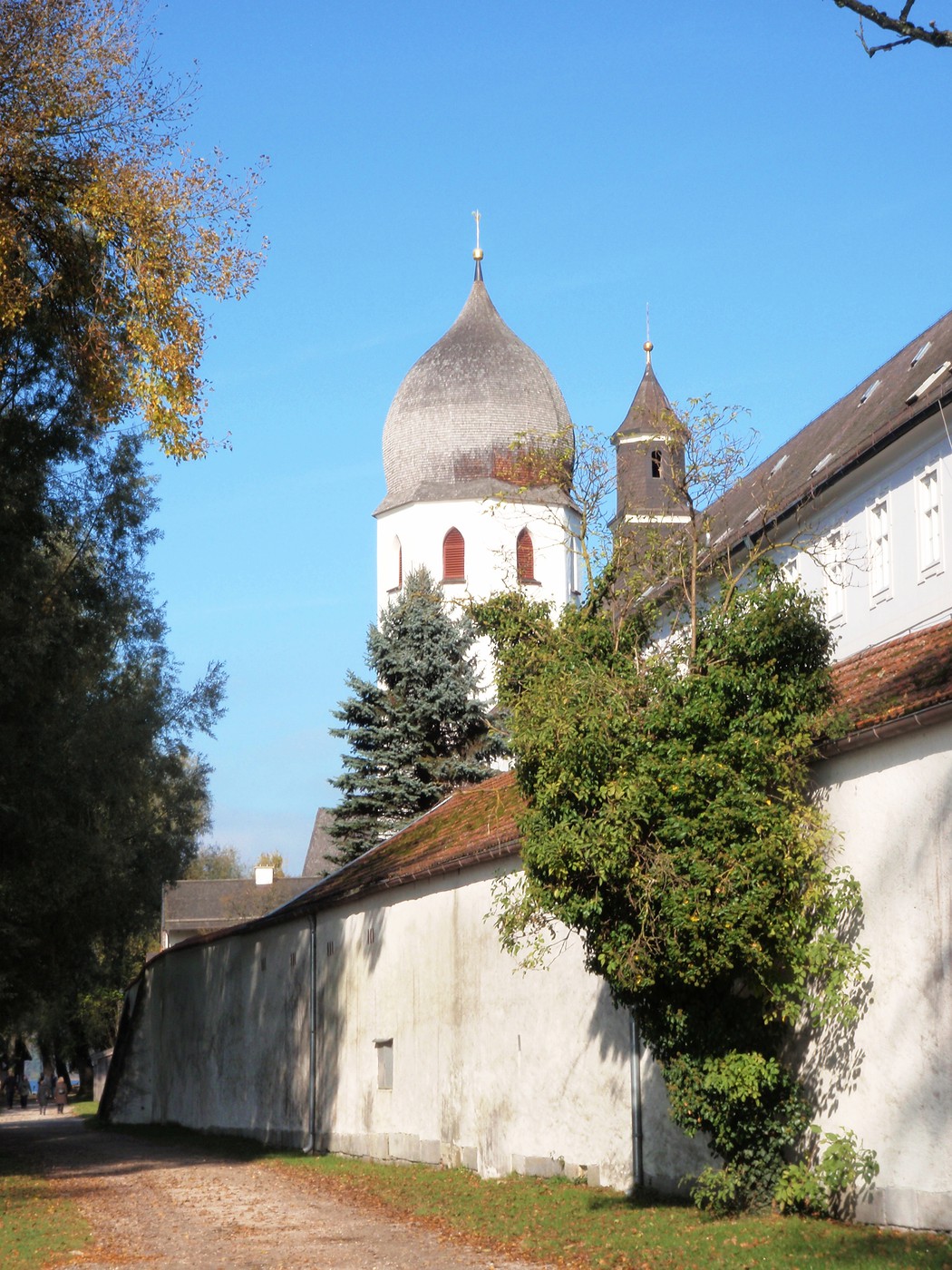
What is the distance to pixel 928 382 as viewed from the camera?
25047 mm

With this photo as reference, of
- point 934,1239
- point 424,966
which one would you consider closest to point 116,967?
point 424,966

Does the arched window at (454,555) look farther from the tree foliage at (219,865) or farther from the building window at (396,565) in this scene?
the tree foliage at (219,865)

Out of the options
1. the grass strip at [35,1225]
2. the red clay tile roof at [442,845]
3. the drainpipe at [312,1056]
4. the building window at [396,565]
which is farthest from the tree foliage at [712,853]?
the building window at [396,565]

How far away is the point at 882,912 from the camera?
36.0 ft

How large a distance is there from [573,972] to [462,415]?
44037mm

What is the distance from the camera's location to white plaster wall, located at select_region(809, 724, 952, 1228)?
10273 millimetres

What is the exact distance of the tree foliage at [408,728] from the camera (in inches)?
1423

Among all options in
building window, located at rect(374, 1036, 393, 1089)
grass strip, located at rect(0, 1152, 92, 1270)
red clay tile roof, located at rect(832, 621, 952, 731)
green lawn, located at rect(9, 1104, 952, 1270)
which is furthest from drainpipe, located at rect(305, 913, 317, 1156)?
red clay tile roof, located at rect(832, 621, 952, 731)

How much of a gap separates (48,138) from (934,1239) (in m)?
12.2

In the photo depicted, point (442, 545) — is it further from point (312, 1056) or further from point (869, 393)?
point (312, 1056)

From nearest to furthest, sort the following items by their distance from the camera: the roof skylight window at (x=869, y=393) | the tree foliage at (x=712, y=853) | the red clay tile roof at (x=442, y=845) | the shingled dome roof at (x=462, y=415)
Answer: the tree foliage at (x=712, y=853), the red clay tile roof at (x=442, y=845), the roof skylight window at (x=869, y=393), the shingled dome roof at (x=462, y=415)

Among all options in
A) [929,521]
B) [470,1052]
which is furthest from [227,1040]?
[929,521]

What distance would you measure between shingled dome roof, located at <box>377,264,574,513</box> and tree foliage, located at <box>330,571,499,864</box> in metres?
19.2

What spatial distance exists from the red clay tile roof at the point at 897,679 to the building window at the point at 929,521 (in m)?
10.9
